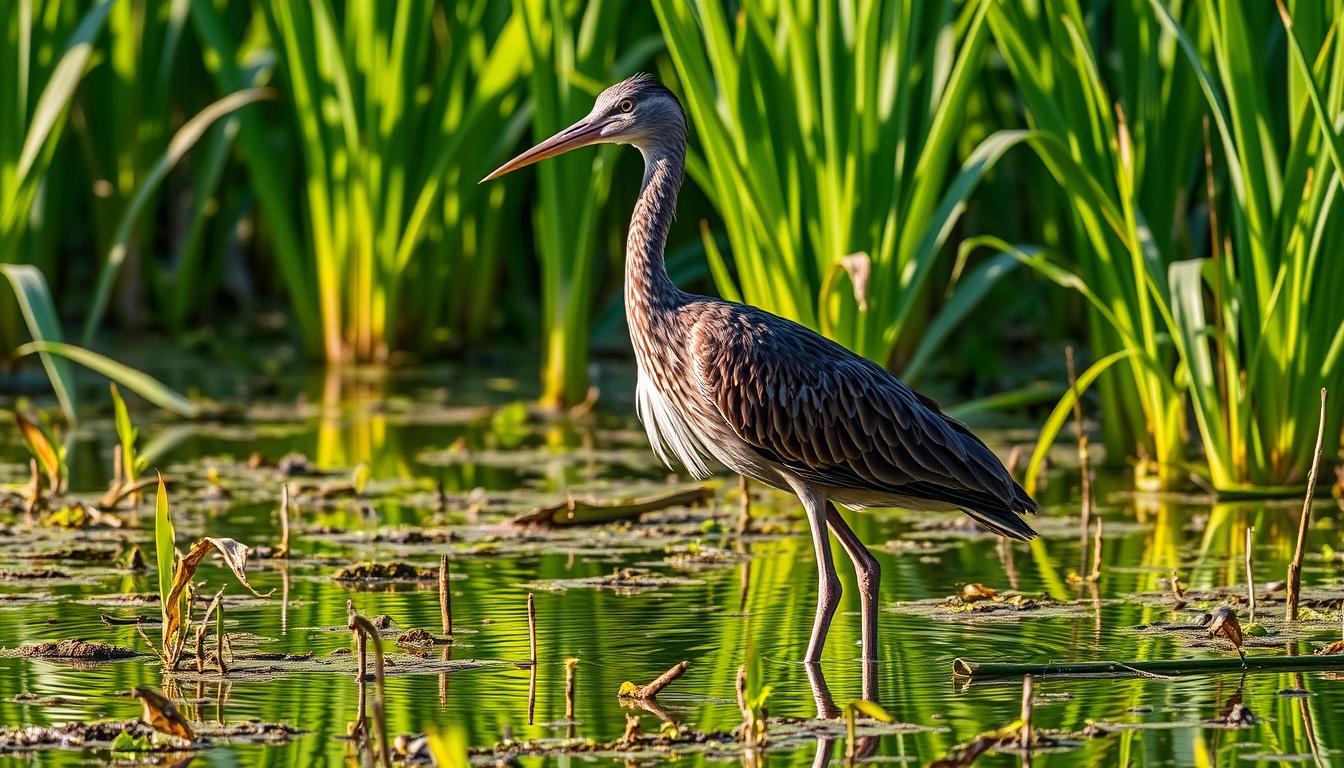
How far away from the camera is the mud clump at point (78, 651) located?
540 centimetres

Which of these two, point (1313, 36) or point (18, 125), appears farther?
point (18, 125)

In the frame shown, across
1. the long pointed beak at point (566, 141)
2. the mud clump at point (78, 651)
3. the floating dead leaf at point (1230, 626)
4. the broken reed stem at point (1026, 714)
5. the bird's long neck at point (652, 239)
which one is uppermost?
the long pointed beak at point (566, 141)

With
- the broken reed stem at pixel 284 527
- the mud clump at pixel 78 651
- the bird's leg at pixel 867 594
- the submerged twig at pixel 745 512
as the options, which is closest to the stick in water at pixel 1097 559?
the bird's leg at pixel 867 594

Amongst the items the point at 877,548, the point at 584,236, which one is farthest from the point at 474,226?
the point at 877,548

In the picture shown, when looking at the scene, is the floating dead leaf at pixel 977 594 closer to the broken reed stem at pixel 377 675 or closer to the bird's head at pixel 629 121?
the bird's head at pixel 629 121

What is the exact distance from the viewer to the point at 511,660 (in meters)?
5.48

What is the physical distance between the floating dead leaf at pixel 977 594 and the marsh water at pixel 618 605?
9 cm

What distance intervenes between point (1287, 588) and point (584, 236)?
4491 mm

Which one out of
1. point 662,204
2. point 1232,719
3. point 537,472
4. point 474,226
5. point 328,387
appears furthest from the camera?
point 474,226

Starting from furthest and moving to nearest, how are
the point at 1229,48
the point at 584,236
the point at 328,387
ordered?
the point at 328,387 → the point at 584,236 → the point at 1229,48

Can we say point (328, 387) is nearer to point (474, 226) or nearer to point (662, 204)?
point (474, 226)

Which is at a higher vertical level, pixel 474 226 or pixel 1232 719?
pixel 474 226

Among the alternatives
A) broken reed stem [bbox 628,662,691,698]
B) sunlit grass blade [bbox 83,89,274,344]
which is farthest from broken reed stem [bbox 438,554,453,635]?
sunlit grass blade [bbox 83,89,274,344]

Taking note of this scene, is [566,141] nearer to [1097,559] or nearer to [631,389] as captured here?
[1097,559]
